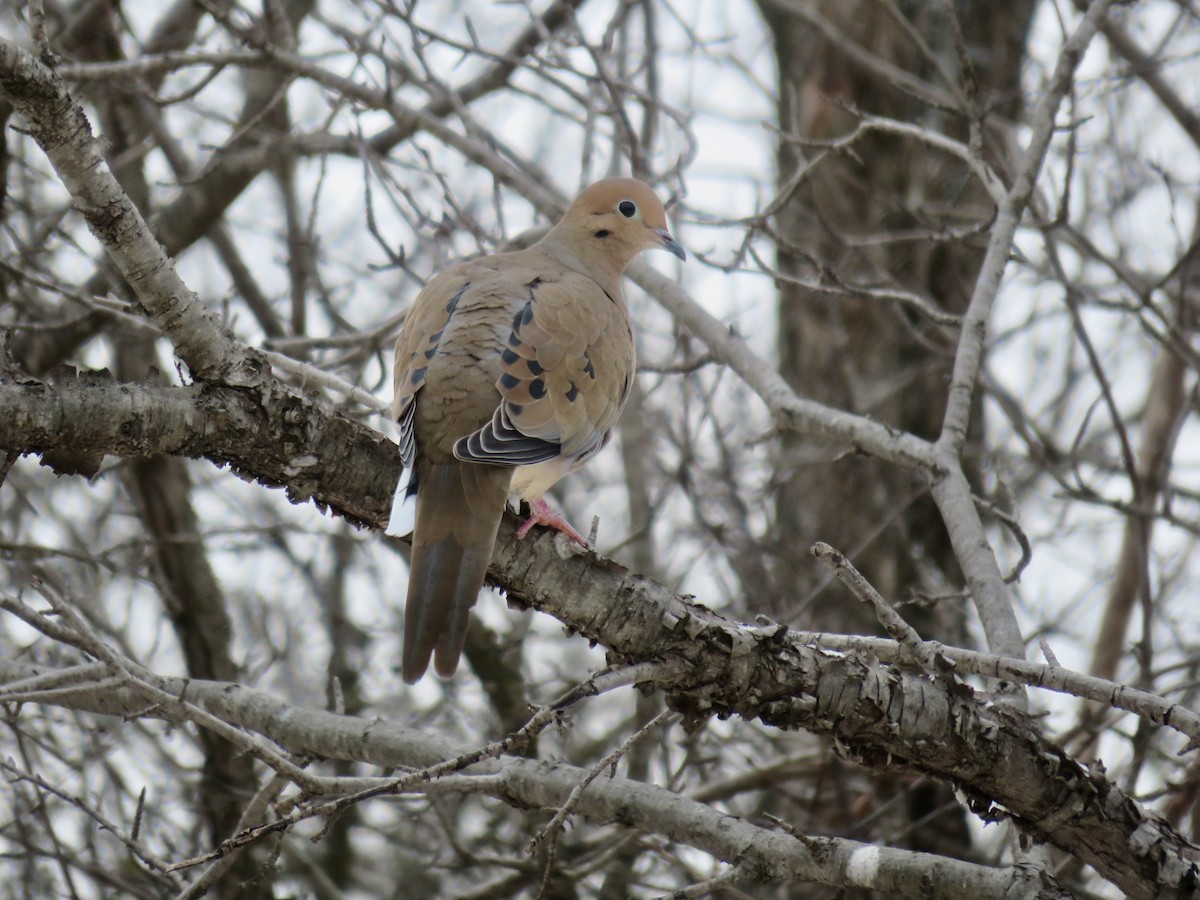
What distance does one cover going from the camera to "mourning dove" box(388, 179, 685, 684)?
267 cm

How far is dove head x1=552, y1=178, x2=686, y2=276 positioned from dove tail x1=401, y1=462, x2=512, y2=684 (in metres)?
1.67

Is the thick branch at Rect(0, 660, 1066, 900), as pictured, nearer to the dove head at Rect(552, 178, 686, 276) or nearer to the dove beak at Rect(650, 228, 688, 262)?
the dove head at Rect(552, 178, 686, 276)

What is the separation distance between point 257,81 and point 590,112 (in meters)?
1.69

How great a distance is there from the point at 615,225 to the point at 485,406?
1515mm

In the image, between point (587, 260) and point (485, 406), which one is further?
point (587, 260)

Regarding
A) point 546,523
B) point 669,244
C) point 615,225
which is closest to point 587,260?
point 615,225

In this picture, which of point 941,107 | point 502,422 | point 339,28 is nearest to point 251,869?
point 502,422

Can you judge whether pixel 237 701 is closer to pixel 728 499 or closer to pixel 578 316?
pixel 578 316

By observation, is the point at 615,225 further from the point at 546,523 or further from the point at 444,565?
the point at 444,565

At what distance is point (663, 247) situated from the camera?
4.45 metres

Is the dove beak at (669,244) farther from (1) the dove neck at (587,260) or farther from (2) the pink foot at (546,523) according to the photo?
(2) the pink foot at (546,523)

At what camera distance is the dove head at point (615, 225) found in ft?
14.2

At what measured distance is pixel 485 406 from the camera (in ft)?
9.98

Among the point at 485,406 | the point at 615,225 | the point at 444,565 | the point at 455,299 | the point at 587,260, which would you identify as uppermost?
the point at 615,225
